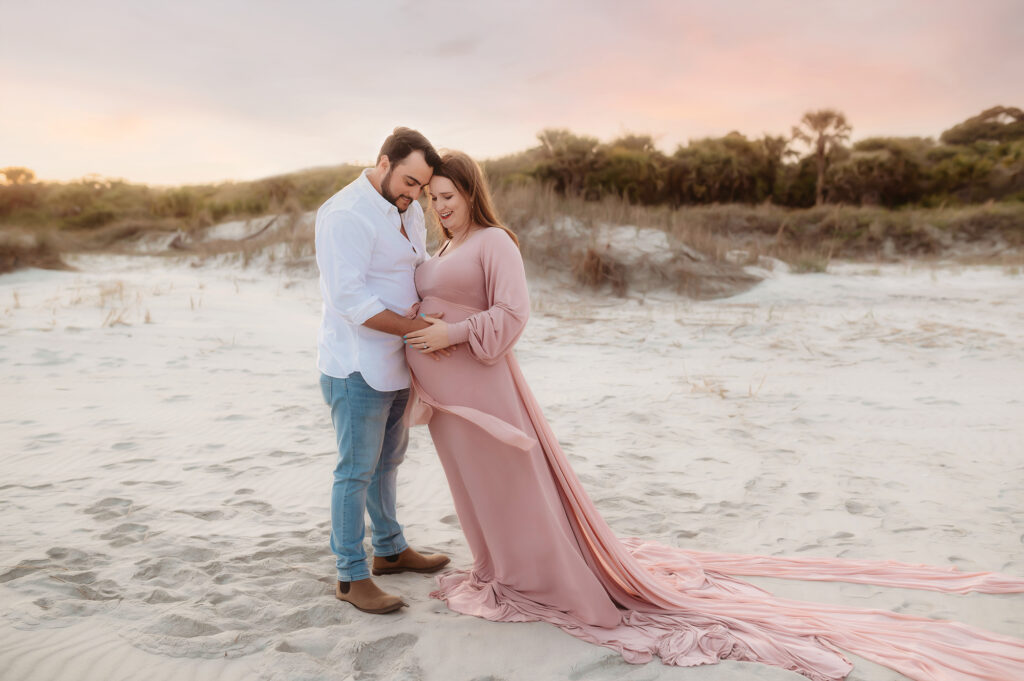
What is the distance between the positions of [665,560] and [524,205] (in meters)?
12.8

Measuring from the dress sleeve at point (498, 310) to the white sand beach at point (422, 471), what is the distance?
1.21 meters

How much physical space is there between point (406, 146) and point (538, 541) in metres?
1.79

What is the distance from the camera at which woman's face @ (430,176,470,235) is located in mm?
3088

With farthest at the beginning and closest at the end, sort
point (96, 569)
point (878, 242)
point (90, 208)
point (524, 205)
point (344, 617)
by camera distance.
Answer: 1. point (90, 208)
2. point (878, 242)
3. point (524, 205)
4. point (96, 569)
5. point (344, 617)

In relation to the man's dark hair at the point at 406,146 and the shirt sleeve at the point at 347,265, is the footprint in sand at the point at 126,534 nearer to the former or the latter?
the shirt sleeve at the point at 347,265

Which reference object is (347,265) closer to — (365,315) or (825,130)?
(365,315)

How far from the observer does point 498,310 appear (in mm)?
3018

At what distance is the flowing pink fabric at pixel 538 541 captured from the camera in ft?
9.75

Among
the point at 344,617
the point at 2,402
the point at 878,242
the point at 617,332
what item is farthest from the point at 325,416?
the point at 878,242

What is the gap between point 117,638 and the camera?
2.90 metres

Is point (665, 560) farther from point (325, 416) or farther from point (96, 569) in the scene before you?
point (325, 416)

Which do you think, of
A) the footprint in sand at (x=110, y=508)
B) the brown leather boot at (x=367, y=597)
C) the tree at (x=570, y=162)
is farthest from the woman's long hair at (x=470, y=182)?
the tree at (x=570, y=162)

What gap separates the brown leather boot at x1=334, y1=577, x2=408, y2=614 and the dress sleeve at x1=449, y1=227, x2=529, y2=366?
3.77ft

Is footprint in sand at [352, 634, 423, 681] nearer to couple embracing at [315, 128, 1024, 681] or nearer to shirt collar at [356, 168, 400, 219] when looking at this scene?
couple embracing at [315, 128, 1024, 681]
